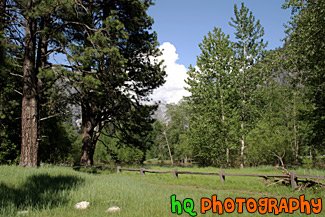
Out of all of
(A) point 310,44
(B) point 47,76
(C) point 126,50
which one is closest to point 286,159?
(A) point 310,44

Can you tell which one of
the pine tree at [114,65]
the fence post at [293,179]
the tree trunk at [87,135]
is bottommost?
the fence post at [293,179]

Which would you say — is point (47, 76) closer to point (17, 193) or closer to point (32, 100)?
point (32, 100)

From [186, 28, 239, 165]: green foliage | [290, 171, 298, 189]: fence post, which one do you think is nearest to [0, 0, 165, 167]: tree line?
[186, 28, 239, 165]: green foliage

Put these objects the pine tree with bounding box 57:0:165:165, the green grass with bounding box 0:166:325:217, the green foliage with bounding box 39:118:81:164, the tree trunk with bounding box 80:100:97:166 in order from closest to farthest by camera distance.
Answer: the green grass with bounding box 0:166:325:217, the pine tree with bounding box 57:0:165:165, the tree trunk with bounding box 80:100:97:166, the green foliage with bounding box 39:118:81:164

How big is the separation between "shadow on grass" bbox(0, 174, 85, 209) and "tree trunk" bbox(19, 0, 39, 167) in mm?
2755

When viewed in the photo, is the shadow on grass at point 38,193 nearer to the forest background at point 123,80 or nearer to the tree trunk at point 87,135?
the forest background at point 123,80

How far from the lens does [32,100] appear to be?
10922 mm

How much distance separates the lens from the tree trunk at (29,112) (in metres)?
10.5

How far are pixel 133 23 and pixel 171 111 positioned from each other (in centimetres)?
4387

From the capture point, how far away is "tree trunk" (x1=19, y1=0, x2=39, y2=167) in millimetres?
10547

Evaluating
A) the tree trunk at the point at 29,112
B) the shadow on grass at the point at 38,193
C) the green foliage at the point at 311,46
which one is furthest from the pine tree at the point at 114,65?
the green foliage at the point at 311,46

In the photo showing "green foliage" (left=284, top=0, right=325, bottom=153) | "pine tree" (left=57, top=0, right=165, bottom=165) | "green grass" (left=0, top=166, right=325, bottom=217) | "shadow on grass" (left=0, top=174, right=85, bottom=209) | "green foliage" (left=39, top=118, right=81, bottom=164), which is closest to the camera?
"green grass" (left=0, top=166, right=325, bottom=217)

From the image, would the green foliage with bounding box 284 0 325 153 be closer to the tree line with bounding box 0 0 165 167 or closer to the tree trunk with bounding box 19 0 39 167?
the tree line with bounding box 0 0 165 167

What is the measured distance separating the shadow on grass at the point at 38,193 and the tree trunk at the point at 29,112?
9.04 ft
